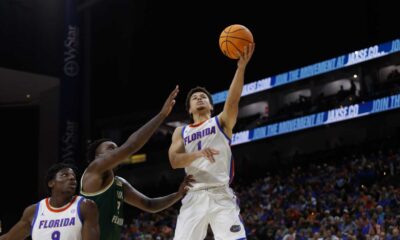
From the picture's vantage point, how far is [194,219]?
15.3 feet

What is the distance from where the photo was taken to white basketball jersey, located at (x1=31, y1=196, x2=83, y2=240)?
4.30m

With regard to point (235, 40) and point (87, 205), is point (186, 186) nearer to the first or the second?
point (87, 205)

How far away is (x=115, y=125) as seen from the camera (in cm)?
2959

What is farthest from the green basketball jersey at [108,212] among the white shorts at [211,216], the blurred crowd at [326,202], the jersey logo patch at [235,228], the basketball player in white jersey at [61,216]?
the blurred crowd at [326,202]

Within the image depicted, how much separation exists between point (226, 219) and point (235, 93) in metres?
1.02

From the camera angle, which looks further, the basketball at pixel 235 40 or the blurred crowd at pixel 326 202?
the blurred crowd at pixel 326 202

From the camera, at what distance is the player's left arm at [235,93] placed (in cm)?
480

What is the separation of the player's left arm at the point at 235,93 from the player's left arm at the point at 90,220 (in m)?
1.30

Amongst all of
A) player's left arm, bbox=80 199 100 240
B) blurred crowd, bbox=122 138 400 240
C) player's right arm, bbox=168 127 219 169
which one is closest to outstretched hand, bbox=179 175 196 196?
player's right arm, bbox=168 127 219 169

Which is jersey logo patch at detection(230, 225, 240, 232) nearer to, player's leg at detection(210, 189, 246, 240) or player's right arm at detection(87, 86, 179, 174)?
player's leg at detection(210, 189, 246, 240)

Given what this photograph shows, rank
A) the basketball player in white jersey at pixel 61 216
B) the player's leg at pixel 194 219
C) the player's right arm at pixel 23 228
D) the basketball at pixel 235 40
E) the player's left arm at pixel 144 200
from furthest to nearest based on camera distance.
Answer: the player's left arm at pixel 144 200 → the basketball at pixel 235 40 → the player's leg at pixel 194 219 → the player's right arm at pixel 23 228 → the basketball player in white jersey at pixel 61 216

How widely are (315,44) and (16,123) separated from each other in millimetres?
11653

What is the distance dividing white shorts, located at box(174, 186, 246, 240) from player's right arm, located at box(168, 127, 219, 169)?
1.01 feet

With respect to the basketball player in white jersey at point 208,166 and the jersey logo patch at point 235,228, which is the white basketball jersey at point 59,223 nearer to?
the basketball player in white jersey at point 208,166
